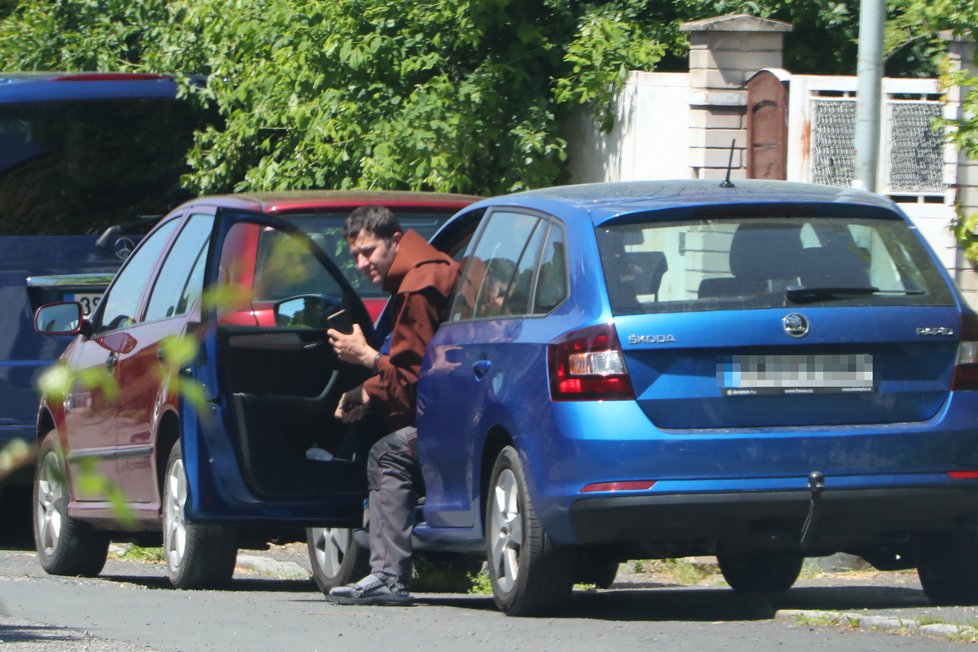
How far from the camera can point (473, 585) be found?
26.8 ft

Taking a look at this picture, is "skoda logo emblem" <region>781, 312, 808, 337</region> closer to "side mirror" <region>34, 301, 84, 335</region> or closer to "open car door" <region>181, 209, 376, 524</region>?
"open car door" <region>181, 209, 376, 524</region>

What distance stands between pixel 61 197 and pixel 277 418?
3.82 metres

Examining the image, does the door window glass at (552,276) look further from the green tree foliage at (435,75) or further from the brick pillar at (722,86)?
the green tree foliage at (435,75)

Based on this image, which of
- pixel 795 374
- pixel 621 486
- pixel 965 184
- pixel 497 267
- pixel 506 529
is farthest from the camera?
pixel 965 184

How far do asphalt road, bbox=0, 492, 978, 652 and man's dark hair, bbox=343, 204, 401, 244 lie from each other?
1.48 m

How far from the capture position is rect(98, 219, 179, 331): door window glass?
816cm

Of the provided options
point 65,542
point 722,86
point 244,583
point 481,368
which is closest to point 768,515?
point 481,368

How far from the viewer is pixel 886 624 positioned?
Answer: 5.68m

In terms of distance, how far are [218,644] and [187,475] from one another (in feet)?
5.06

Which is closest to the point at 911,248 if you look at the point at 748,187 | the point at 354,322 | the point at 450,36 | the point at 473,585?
the point at 748,187

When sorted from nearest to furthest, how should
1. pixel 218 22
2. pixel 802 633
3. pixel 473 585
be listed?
pixel 802 633, pixel 473 585, pixel 218 22

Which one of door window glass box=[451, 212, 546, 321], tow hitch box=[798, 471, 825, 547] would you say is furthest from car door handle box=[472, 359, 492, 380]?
tow hitch box=[798, 471, 825, 547]

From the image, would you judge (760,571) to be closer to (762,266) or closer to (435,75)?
(762,266)

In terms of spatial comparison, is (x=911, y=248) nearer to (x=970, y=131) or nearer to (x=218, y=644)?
(x=218, y=644)
